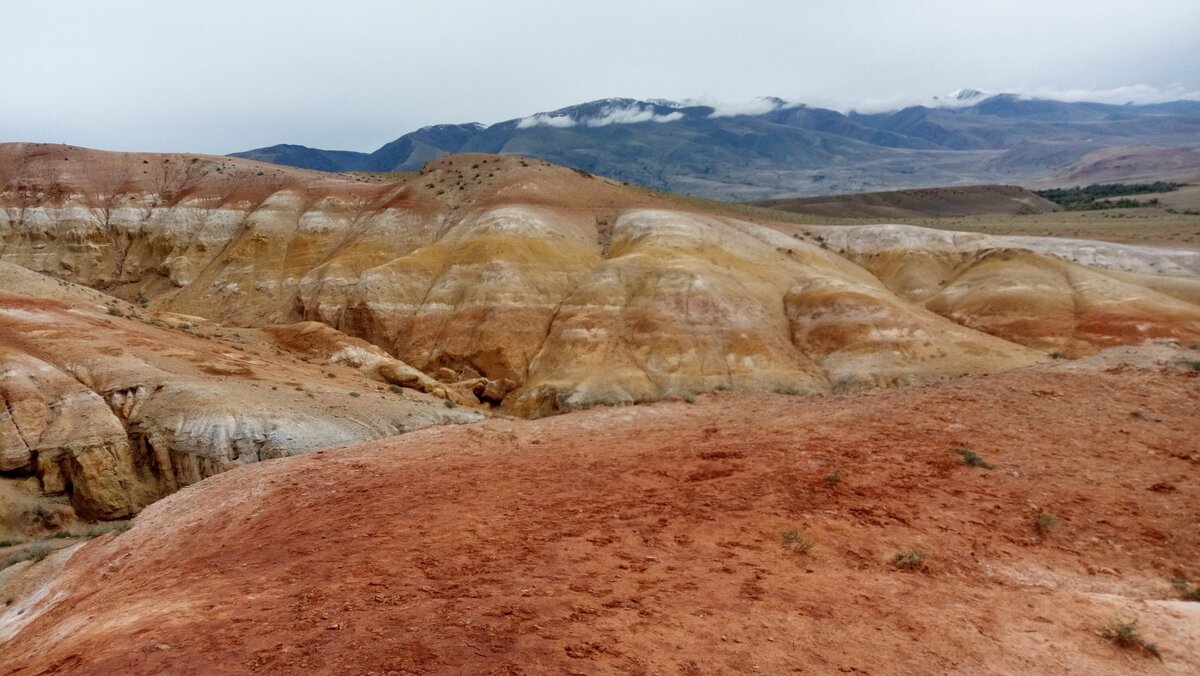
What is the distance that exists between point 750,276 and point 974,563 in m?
33.0

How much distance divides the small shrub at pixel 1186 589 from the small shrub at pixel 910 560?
10.1ft

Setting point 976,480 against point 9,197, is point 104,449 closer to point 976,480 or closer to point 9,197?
point 976,480

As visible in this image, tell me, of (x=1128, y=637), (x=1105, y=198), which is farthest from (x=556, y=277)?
(x=1105, y=198)

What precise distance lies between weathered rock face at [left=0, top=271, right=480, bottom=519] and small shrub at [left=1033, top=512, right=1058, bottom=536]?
62.8ft

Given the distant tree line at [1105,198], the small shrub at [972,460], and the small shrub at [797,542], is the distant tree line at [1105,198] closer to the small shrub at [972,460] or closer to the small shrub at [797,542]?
the small shrub at [972,460]

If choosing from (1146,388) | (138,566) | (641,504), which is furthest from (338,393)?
(1146,388)

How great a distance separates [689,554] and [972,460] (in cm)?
690

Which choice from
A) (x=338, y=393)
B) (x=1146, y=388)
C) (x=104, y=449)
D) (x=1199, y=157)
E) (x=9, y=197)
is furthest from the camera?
(x=1199, y=157)

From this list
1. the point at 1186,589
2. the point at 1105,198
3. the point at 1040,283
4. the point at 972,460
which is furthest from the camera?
the point at 1105,198

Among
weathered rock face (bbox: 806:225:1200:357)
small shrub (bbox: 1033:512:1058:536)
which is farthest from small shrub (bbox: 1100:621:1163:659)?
weathered rock face (bbox: 806:225:1200:357)

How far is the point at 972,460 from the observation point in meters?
12.4

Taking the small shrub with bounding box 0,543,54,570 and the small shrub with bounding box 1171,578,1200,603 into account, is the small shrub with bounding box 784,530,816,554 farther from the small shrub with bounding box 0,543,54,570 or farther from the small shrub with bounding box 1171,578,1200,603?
the small shrub with bounding box 0,543,54,570

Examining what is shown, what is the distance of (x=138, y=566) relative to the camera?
37.1 feet

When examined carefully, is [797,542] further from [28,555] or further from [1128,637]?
[28,555]
